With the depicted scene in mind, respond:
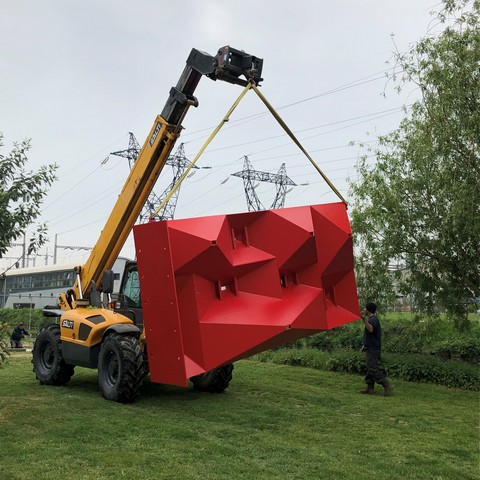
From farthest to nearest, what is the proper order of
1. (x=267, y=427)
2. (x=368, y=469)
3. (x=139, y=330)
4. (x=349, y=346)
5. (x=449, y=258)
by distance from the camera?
1. (x=349, y=346)
2. (x=449, y=258)
3. (x=139, y=330)
4. (x=267, y=427)
5. (x=368, y=469)

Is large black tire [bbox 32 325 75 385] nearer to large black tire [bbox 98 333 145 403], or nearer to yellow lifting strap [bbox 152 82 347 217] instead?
large black tire [bbox 98 333 145 403]

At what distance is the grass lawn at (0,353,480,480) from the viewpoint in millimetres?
5070

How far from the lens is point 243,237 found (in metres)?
6.93

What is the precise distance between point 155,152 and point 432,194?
18.3 ft

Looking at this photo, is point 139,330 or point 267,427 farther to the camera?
point 139,330

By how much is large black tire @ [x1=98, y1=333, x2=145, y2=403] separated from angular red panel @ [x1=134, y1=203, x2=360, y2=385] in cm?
104

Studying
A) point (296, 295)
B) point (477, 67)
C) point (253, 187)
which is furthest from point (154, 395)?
point (253, 187)

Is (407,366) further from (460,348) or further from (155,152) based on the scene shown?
(155,152)

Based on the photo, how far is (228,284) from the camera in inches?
269

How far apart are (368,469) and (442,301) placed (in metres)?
6.43

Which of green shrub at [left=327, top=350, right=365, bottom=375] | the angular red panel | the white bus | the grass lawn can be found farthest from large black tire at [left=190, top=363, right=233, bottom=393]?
the white bus

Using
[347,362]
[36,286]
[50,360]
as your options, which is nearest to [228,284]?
[50,360]

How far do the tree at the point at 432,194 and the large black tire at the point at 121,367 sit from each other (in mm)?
5775

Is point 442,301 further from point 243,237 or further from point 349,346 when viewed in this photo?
point 243,237
